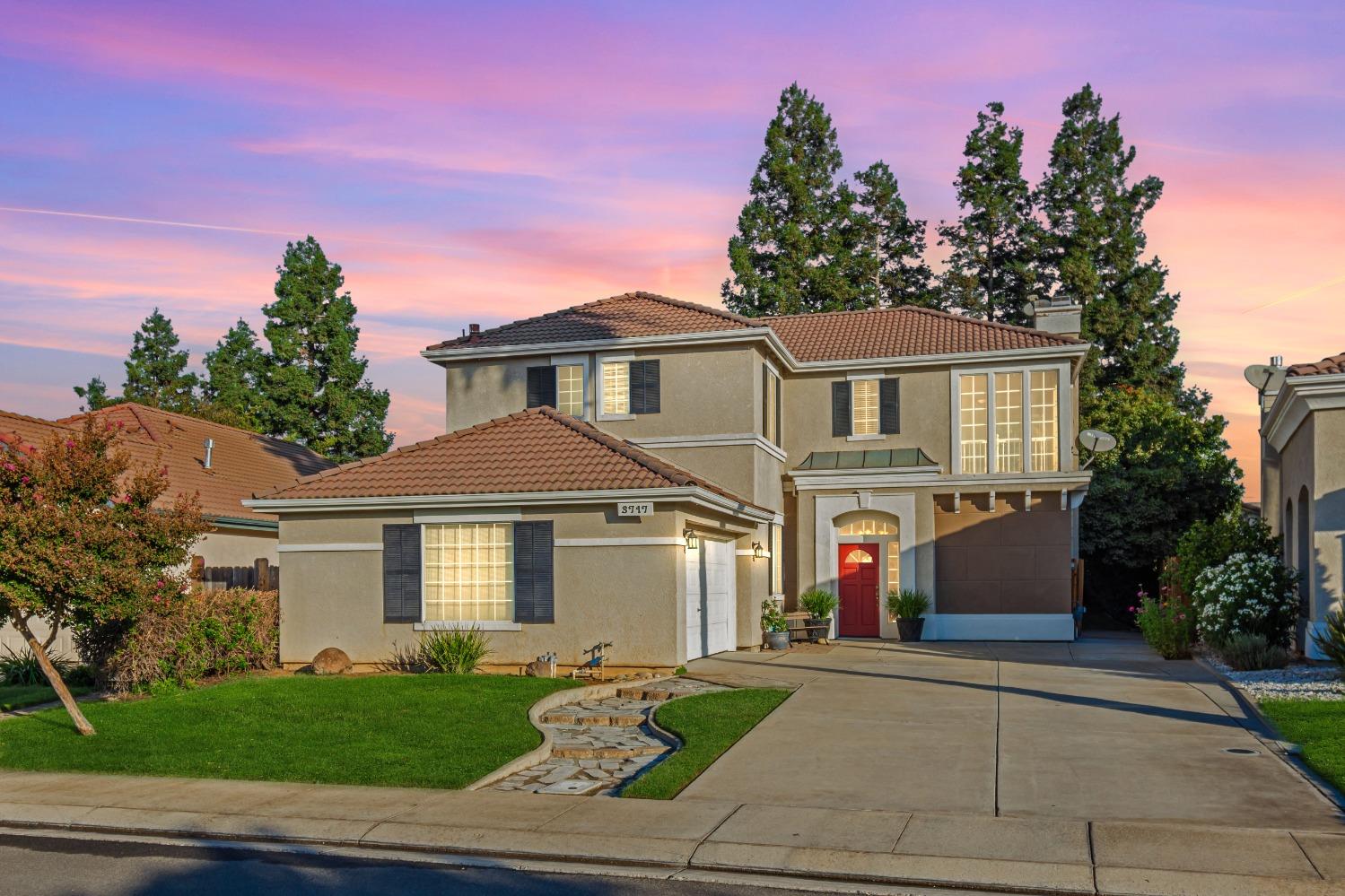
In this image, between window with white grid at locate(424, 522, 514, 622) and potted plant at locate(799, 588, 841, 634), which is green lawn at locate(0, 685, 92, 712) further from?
potted plant at locate(799, 588, 841, 634)

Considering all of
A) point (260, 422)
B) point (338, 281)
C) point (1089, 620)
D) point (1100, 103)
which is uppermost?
point (1100, 103)

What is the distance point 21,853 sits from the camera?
9.28 m

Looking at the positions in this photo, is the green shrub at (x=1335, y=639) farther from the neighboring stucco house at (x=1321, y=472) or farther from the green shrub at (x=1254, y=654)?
the green shrub at (x=1254, y=654)

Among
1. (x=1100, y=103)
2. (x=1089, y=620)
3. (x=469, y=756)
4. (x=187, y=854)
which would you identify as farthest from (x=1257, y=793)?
(x=1100, y=103)

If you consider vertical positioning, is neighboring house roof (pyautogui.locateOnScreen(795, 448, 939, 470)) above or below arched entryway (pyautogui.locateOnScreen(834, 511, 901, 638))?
above

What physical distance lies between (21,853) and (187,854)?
4.29 ft

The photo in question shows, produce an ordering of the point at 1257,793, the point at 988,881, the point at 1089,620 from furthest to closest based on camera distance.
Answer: the point at 1089,620
the point at 1257,793
the point at 988,881

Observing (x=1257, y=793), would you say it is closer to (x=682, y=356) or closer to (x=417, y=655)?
(x=417, y=655)

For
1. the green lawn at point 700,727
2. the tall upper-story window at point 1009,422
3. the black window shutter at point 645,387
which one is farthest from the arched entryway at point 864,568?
the green lawn at point 700,727

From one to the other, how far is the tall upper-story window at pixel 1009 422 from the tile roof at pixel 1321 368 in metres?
9.59

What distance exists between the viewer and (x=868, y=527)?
92.2 feet

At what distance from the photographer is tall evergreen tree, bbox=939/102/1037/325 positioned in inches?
1837

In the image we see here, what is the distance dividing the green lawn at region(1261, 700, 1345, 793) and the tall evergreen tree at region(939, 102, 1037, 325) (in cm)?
3330

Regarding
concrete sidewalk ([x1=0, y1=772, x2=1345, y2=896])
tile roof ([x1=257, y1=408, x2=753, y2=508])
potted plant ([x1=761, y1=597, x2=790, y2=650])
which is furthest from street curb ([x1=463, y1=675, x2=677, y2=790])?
potted plant ([x1=761, y1=597, x2=790, y2=650])
